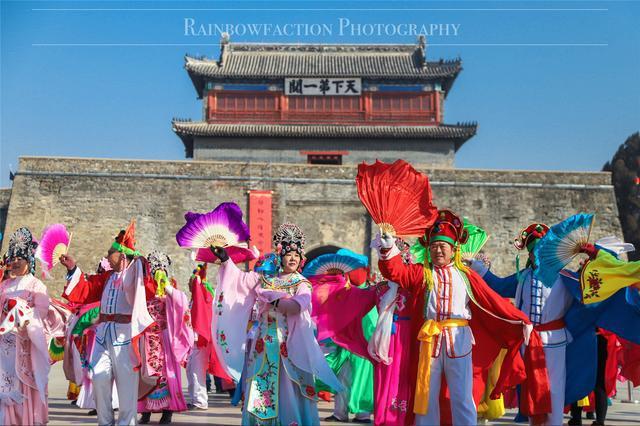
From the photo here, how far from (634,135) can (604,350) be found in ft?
91.3

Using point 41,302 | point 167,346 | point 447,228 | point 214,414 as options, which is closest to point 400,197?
point 447,228

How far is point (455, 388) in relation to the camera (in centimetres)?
540

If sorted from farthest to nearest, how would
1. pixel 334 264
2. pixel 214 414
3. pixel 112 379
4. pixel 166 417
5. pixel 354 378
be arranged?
pixel 334 264 < pixel 214 414 < pixel 354 378 < pixel 166 417 < pixel 112 379

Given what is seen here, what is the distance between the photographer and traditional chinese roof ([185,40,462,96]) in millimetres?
30391

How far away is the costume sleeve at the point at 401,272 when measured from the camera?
5391mm

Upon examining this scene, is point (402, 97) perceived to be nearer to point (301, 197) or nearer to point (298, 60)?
point (298, 60)

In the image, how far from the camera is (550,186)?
25000 mm

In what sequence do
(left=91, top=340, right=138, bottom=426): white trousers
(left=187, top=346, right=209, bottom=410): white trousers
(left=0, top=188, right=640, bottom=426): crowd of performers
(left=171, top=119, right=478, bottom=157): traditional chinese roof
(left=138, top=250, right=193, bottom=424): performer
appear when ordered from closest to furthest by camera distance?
(left=0, top=188, right=640, bottom=426): crowd of performers, (left=91, top=340, right=138, bottom=426): white trousers, (left=138, top=250, right=193, bottom=424): performer, (left=187, top=346, right=209, bottom=410): white trousers, (left=171, top=119, right=478, bottom=157): traditional chinese roof

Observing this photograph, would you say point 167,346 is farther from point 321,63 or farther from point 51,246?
point 321,63

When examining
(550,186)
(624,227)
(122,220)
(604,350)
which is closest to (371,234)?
(550,186)

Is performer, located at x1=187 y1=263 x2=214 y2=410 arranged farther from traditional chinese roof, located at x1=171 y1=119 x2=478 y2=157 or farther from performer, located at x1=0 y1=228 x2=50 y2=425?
traditional chinese roof, located at x1=171 y1=119 x2=478 y2=157

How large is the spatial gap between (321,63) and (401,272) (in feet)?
88.4

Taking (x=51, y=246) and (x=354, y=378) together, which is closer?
(x=51, y=246)

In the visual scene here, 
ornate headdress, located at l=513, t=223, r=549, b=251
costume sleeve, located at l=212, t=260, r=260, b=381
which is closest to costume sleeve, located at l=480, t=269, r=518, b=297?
ornate headdress, located at l=513, t=223, r=549, b=251
